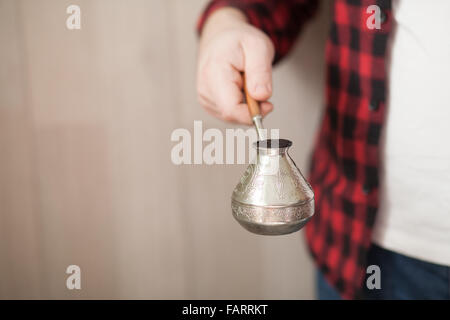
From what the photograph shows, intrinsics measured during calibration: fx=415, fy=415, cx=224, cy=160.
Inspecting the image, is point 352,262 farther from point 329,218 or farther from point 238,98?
point 238,98

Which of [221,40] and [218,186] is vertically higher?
[221,40]

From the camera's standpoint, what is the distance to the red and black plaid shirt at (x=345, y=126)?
2.18 feet

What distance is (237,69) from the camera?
1.92ft

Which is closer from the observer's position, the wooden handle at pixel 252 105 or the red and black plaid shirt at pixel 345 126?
the wooden handle at pixel 252 105

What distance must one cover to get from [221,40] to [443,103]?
0.33 metres

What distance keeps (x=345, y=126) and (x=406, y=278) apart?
0.93 ft

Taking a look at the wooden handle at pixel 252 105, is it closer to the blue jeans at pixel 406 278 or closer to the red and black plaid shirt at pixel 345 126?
the red and black plaid shirt at pixel 345 126

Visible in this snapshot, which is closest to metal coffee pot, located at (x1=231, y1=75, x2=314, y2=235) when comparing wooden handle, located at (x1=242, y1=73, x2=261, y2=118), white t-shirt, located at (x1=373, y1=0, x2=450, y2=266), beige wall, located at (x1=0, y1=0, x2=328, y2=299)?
wooden handle, located at (x1=242, y1=73, x2=261, y2=118)

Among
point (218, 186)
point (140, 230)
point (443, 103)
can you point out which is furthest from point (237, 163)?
point (443, 103)

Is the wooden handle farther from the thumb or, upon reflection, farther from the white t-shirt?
the white t-shirt

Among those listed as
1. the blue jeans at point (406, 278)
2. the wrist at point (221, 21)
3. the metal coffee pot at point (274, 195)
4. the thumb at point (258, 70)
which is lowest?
the blue jeans at point (406, 278)

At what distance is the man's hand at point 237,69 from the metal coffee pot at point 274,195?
82 millimetres

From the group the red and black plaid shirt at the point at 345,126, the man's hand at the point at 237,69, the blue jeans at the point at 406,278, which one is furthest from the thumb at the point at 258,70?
the blue jeans at the point at 406,278

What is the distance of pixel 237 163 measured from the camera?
39.8 inches
